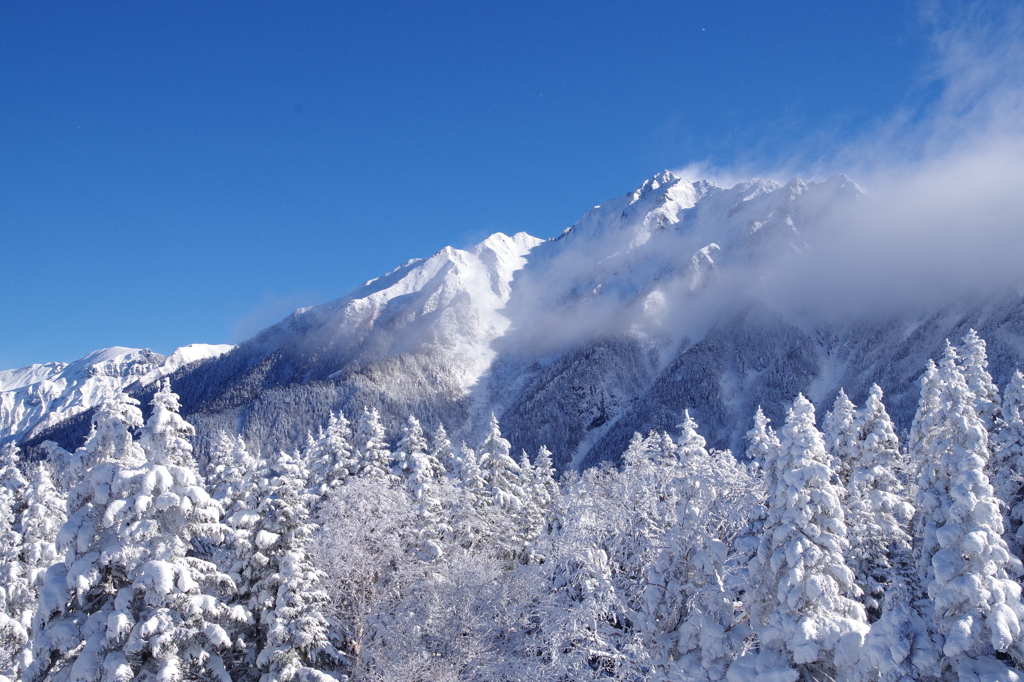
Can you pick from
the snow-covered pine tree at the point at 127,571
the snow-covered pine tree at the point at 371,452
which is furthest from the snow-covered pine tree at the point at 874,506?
the snow-covered pine tree at the point at 371,452

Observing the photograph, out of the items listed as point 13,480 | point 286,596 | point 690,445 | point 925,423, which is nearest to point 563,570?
point 286,596

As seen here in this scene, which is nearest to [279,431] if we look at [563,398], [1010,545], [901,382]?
[563,398]

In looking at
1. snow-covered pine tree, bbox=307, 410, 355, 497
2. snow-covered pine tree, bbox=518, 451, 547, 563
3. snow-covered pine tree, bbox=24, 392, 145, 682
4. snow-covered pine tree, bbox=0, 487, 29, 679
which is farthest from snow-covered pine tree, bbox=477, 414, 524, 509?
snow-covered pine tree, bbox=24, 392, 145, 682

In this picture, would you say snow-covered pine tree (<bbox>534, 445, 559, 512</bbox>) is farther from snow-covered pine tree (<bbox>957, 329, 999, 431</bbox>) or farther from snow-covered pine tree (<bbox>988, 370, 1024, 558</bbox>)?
snow-covered pine tree (<bbox>957, 329, 999, 431</bbox>)

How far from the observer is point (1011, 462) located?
2942cm

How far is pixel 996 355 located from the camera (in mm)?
130250

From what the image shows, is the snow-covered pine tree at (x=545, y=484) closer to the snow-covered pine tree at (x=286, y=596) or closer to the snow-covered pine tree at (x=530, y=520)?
the snow-covered pine tree at (x=530, y=520)

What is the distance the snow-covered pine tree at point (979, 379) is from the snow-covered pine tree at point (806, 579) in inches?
571

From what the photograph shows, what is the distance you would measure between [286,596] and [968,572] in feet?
73.6

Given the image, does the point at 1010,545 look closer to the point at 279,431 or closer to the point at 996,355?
the point at 996,355

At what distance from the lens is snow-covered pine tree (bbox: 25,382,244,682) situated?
16781mm

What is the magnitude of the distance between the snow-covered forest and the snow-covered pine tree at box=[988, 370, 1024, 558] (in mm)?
118

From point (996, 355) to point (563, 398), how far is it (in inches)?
4198

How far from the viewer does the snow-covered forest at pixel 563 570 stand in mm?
17406
